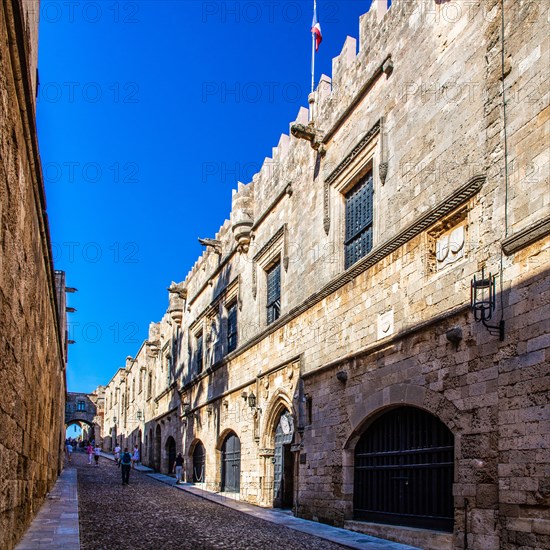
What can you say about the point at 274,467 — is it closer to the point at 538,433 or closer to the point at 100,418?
the point at 538,433

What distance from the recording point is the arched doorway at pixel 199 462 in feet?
69.6

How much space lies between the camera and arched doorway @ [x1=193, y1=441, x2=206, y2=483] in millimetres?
21216

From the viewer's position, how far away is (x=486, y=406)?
745 cm

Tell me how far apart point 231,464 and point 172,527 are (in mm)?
7679

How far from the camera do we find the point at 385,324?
9.92m

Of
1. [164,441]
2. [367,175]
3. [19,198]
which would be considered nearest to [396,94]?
[367,175]

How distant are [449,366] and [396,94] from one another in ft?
14.9

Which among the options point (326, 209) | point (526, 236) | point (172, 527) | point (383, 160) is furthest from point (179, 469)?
point (526, 236)

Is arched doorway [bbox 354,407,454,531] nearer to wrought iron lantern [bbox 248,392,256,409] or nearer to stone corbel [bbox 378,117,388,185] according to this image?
stone corbel [bbox 378,117,388,185]

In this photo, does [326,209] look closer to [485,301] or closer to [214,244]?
[485,301]

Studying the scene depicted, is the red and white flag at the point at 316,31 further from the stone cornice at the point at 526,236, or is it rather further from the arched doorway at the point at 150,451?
the arched doorway at the point at 150,451

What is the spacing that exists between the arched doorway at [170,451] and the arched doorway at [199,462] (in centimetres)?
464

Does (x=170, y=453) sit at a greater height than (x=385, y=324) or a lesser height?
lesser

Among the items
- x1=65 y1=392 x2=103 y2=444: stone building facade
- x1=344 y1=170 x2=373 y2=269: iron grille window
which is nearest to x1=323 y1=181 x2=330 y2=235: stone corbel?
x1=344 y1=170 x2=373 y2=269: iron grille window
